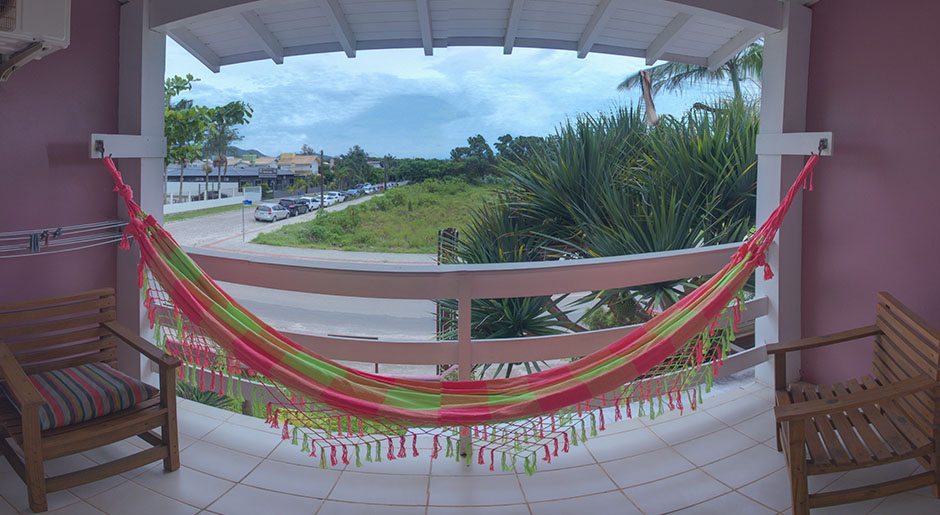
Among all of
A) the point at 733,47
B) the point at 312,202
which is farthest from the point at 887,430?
the point at 312,202

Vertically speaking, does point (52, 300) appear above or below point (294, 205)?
below

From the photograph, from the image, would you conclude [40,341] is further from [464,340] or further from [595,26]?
[595,26]

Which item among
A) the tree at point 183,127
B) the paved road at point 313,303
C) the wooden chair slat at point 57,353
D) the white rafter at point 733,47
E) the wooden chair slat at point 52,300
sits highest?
the white rafter at point 733,47

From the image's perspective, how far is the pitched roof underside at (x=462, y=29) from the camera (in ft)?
8.38

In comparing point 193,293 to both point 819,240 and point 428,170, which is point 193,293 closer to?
point 819,240

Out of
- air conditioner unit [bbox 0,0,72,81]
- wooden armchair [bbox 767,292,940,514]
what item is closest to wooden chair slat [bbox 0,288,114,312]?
air conditioner unit [bbox 0,0,72,81]

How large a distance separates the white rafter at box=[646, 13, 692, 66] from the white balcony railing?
122 centimetres

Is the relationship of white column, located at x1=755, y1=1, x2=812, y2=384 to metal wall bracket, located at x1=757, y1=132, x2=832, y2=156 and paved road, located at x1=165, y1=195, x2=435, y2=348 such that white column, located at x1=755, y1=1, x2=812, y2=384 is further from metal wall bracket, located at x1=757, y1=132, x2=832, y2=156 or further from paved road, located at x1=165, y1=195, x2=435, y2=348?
paved road, located at x1=165, y1=195, x2=435, y2=348

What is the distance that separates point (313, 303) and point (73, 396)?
14.2 metres

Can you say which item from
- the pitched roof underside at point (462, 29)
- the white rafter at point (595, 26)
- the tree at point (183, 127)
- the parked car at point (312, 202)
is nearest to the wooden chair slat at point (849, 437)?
the pitched roof underside at point (462, 29)

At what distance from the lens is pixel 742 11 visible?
214 centimetres

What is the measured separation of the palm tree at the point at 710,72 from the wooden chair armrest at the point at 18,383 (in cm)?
1428

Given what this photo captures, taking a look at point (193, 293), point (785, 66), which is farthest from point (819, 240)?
point (193, 293)

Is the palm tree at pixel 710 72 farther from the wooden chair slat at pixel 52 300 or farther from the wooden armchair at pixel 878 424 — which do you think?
the wooden chair slat at pixel 52 300
